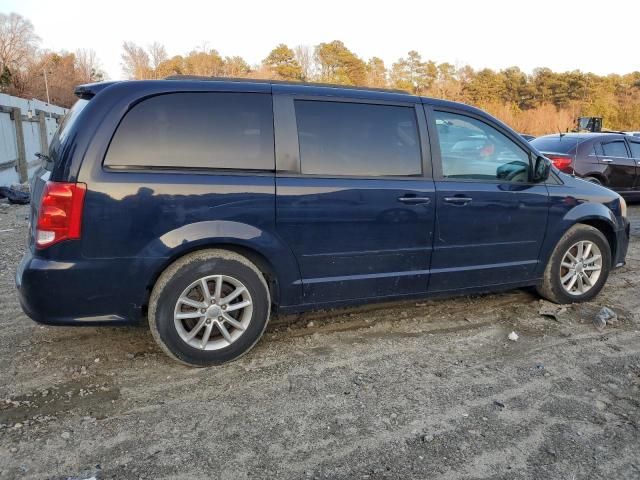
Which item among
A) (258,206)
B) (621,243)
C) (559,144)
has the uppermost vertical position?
(559,144)

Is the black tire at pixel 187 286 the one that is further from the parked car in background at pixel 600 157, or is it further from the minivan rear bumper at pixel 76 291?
the parked car in background at pixel 600 157

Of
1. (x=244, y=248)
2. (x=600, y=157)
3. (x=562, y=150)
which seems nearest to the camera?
(x=244, y=248)

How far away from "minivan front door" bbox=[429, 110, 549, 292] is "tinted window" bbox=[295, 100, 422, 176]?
0.87ft

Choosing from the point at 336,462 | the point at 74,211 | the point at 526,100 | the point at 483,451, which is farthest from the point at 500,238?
the point at 526,100

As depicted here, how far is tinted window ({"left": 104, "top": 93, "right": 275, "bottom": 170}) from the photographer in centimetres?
303

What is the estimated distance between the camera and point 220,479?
2.28 meters

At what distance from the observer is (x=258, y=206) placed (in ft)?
10.6

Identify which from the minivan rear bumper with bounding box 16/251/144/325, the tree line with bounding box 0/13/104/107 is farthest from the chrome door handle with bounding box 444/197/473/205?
the tree line with bounding box 0/13/104/107

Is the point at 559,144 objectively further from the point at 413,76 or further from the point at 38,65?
the point at 38,65

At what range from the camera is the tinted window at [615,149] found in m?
9.79

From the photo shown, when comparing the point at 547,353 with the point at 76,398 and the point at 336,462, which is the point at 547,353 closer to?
the point at 336,462

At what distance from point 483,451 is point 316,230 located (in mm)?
1703

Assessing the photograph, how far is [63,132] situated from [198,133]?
88 centimetres

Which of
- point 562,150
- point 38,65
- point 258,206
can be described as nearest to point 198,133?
point 258,206
